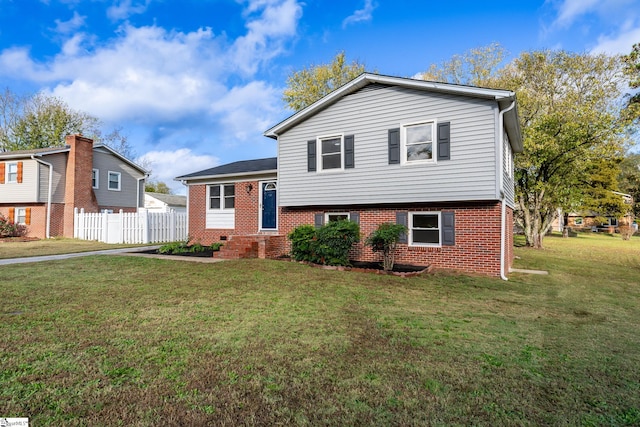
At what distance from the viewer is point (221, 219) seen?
14.5 meters

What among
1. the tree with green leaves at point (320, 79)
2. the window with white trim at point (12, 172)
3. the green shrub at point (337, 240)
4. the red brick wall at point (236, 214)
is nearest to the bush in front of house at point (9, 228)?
the window with white trim at point (12, 172)

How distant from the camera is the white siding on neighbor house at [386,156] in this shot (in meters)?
9.04

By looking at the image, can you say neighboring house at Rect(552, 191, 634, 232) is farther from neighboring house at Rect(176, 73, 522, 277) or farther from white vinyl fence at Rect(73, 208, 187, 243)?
white vinyl fence at Rect(73, 208, 187, 243)

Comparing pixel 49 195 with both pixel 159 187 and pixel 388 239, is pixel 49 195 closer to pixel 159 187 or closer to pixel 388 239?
pixel 388 239

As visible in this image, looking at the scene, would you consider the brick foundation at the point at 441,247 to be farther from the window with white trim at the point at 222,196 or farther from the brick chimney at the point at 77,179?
the brick chimney at the point at 77,179

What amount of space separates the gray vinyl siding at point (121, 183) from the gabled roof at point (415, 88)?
651 inches

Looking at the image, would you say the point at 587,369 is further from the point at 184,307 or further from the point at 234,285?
the point at 234,285

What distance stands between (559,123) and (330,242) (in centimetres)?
1423

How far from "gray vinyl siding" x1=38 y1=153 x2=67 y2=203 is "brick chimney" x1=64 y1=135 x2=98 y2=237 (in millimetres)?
290

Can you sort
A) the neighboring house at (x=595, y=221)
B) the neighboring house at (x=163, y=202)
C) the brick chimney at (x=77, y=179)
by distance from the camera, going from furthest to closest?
1. the neighboring house at (x=163, y=202)
2. the neighboring house at (x=595, y=221)
3. the brick chimney at (x=77, y=179)

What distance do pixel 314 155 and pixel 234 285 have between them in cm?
592

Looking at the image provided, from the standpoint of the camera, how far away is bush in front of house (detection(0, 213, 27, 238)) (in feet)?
65.5

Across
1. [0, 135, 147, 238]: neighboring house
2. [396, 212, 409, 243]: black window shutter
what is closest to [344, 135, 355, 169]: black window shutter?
[396, 212, 409, 243]: black window shutter

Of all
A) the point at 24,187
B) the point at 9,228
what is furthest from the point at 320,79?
the point at 9,228
